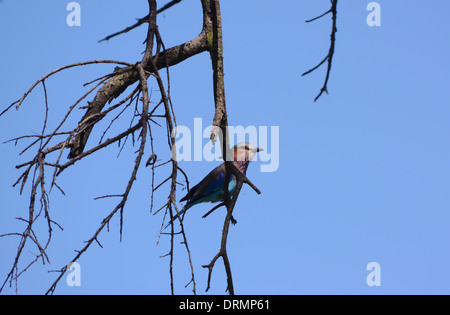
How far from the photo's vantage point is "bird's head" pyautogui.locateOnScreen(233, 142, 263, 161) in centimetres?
627

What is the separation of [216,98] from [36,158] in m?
1.00

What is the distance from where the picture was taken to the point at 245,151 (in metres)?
6.28

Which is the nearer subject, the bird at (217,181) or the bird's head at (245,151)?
the bird at (217,181)

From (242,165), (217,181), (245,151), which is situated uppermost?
(245,151)

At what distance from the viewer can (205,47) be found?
3.56 metres

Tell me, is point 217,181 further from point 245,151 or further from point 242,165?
point 245,151

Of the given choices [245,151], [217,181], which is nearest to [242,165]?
[245,151]

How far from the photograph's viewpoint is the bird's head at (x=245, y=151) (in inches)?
247

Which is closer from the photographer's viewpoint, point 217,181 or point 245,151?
point 217,181

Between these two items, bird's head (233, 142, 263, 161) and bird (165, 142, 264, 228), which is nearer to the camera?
bird (165, 142, 264, 228)

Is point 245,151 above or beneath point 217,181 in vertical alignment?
above
